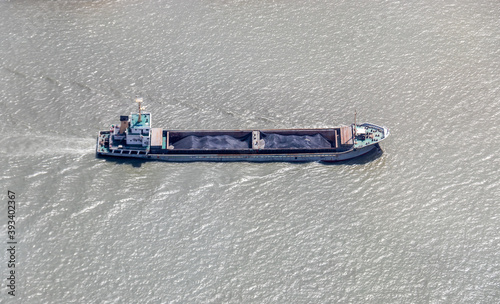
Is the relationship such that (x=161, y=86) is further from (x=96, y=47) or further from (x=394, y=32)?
(x=394, y=32)

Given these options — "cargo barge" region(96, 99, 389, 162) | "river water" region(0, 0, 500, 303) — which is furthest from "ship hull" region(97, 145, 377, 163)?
"river water" region(0, 0, 500, 303)

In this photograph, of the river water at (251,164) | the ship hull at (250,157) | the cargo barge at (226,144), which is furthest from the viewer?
the cargo barge at (226,144)

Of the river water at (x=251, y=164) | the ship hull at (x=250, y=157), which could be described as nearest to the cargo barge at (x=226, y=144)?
the ship hull at (x=250, y=157)

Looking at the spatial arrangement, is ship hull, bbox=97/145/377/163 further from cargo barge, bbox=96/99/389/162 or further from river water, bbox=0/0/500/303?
river water, bbox=0/0/500/303

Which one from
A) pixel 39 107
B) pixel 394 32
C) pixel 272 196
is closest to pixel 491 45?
pixel 394 32

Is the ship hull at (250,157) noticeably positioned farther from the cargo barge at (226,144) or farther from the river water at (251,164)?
the river water at (251,164)
